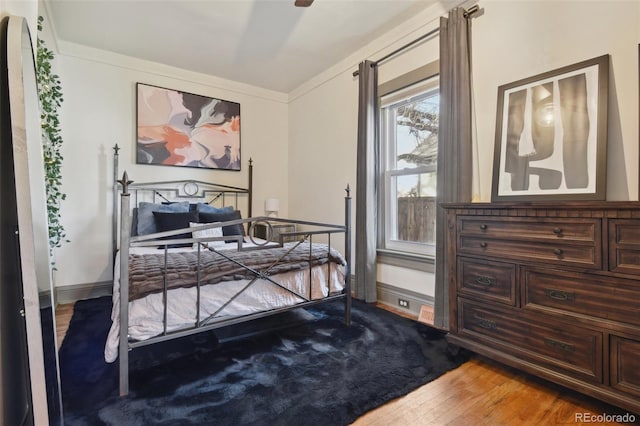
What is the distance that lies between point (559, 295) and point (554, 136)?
101 cm

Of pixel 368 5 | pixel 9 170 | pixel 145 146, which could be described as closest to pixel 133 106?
pixel 145 146

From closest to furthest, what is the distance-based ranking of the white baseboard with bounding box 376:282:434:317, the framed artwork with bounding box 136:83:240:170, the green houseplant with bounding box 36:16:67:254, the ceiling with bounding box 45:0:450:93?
the green houseplant with bounding box 36:16:67:254 → the ceiling with bounding box 45:0:450:93 → the white baseboard with bounding box 376:282:434:317 → the framed artwork with bounding box 136:83:240:170

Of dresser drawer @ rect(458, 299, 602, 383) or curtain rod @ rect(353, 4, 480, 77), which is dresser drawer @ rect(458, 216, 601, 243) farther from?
curtain rod @ rect(353, 4, 480, 77)

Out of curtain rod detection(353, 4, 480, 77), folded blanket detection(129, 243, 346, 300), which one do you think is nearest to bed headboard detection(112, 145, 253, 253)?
folded blanket detection(129, 243, 346, 300)

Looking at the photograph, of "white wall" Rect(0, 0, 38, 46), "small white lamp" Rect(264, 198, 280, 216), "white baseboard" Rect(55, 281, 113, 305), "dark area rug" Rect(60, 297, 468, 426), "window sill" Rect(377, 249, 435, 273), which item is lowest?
"dark area rug" Rect(60, 297, 468, 426)

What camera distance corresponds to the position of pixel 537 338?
5.30ft

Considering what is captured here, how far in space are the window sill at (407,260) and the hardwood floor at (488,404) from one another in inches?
40.5

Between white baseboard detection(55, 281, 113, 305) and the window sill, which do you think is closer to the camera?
the window sill

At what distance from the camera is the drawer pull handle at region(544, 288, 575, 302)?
1.51 meters

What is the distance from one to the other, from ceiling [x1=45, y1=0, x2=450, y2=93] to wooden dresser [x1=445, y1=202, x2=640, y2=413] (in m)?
2.05

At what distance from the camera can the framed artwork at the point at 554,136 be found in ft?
5.75

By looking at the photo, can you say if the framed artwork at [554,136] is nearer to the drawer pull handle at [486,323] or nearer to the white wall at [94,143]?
the drawer pull handle at [486,323]

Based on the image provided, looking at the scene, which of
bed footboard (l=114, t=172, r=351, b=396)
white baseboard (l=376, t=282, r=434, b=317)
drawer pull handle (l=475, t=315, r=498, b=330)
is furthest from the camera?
white baseboard (l=376, t=282, r=434, b=317)

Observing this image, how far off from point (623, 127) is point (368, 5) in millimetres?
2071
